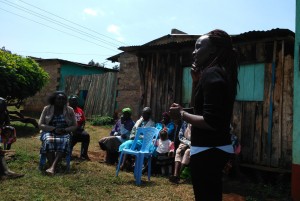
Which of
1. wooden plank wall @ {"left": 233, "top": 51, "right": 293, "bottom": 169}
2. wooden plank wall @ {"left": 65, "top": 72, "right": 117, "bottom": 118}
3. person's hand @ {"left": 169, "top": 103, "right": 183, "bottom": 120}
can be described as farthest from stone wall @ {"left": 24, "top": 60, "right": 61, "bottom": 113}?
person's hand @ {"left": 169, "top": 103, "right": 183, "bottom": 120}

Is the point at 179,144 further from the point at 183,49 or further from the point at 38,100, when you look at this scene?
the point at 38,100

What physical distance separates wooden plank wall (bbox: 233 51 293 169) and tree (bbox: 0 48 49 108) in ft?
21.4

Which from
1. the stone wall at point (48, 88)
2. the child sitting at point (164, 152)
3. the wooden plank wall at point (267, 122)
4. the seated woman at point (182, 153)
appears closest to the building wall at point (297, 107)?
the wooden plank wall at point (267, 122)

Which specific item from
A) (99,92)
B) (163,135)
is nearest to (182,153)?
(163,135)

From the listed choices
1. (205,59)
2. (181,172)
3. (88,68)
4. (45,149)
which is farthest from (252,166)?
(88,68)

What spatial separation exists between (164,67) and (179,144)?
2.65 meters

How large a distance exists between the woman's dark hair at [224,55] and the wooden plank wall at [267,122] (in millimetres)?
4783

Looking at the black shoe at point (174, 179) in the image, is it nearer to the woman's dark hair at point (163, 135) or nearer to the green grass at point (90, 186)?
the green grass at point (90, 186)

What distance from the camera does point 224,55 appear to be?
6.80 feet

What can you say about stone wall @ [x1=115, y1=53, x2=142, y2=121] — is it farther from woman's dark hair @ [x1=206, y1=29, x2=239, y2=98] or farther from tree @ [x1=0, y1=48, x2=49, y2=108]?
woman's dark hair @ [x1=206, y1=29, x2=239, y2=98]

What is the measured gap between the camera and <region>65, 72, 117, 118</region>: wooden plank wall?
1488 centimetres

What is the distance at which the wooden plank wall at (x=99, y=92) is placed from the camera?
14883 millimetres

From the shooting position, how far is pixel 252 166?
267 inches

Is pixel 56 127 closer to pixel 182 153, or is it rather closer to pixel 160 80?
pixel 182 153
